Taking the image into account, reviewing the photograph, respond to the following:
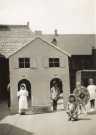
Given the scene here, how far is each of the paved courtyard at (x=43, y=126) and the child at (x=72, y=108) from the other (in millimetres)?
60

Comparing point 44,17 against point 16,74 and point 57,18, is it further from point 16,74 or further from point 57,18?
point 16,74

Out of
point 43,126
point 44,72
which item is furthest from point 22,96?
point 43,126

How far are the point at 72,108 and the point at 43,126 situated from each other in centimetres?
86

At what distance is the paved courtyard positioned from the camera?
3.82 m

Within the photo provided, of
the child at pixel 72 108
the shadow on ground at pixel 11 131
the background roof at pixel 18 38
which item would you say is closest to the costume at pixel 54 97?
the child at pixel 72 108

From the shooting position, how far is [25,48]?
18.2 feet

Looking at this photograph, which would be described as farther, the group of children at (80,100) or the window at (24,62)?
the window at (24,62)

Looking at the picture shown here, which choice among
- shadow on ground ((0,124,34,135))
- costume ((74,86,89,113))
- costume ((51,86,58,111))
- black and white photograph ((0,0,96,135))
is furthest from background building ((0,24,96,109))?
shadow on ground ((0,124,34,135))

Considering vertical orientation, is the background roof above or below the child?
above

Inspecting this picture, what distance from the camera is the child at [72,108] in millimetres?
4605

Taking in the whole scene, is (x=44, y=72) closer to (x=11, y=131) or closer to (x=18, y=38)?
(x=18, y=38)

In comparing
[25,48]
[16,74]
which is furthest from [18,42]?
[16,74]

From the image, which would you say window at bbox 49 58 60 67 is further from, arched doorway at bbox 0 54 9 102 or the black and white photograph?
arched doorway at bbox 0 54 9 102

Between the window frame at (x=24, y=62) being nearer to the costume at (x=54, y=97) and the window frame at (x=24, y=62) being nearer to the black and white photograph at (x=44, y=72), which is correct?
the black and white photograph at (x=44, y=72)
